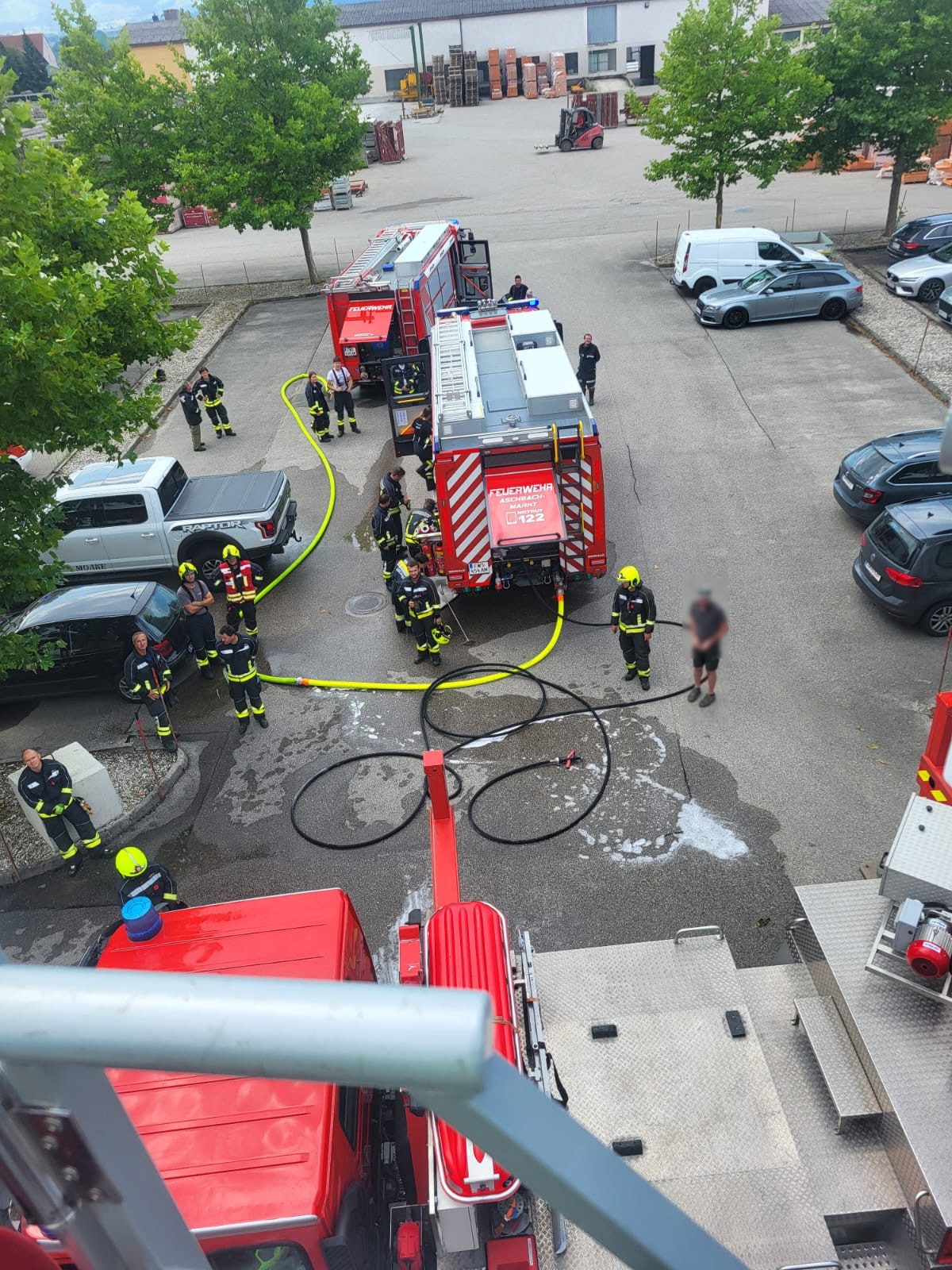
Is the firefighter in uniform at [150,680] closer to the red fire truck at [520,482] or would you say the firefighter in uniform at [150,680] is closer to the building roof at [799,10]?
the red fire truck at [520,482]

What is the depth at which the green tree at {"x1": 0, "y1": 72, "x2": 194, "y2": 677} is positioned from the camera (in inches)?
320

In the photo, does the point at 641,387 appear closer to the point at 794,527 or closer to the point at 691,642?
the point at 794,527

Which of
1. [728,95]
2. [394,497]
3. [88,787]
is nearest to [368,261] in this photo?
[394,497]

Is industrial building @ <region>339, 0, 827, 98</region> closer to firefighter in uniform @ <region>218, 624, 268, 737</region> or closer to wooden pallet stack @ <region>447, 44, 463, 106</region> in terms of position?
Answer: wooden pallet stack @ <region>447, 44, 463, 106</region>

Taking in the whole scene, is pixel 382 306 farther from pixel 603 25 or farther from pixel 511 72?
pixel 603 25

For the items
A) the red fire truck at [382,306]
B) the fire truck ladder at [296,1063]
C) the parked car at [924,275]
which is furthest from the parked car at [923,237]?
the fire truck ladder at [296,1063]

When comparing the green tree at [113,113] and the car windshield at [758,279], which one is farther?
the green tree at [113,113]

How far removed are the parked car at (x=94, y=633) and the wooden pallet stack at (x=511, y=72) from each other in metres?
64.7

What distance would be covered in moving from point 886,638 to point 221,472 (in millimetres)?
12854

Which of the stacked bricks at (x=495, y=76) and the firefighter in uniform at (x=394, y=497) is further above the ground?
the stacked bricks at (x=495, y=76)

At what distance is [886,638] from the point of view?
11664 mm

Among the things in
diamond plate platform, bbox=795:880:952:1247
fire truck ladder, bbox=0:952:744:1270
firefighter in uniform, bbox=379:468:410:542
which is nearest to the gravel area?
firefighter in uniform, bbox=379:468:410:542

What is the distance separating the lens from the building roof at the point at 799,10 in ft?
211

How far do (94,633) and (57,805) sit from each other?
3.22 meters
